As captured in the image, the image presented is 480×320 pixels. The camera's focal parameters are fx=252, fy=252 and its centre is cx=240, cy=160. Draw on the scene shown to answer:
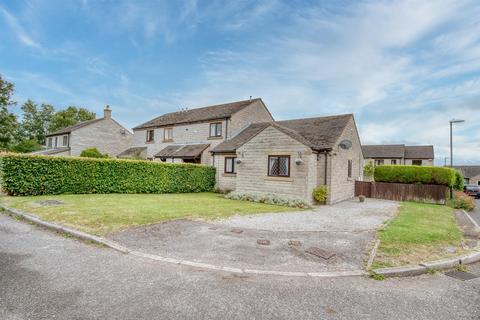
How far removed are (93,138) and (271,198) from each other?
2823 centimetres

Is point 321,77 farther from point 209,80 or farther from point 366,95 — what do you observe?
point 209,80

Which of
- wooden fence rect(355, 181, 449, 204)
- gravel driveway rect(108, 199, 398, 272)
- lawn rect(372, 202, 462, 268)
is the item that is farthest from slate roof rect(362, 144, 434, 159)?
gravel driveway rect(108, 199, 398, 272)

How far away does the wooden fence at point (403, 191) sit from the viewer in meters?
17.7

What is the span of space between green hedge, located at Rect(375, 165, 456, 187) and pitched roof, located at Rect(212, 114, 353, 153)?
18.7 feet

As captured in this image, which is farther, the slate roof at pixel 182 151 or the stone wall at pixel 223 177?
the slate roof at pixel 182 151

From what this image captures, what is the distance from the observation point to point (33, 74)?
23344 mm

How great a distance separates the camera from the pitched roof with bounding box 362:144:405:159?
179ft

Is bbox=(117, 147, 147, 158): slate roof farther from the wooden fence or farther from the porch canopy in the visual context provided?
the wooden fence

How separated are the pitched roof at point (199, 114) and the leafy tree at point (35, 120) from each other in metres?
38.5

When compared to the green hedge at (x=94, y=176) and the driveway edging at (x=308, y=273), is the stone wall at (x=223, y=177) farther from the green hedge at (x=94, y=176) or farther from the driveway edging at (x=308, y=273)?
the driveway edging at (x=308, y=273)

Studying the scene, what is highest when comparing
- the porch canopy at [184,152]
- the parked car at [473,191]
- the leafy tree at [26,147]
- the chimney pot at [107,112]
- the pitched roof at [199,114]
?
the chimney pot at [107,112]

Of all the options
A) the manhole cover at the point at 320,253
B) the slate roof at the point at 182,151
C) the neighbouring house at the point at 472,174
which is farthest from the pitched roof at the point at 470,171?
the manhole cover at the point at 320,253

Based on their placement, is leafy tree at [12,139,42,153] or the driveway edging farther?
leafy tree at [12,139,42,153]

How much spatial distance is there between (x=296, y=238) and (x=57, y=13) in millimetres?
15660
